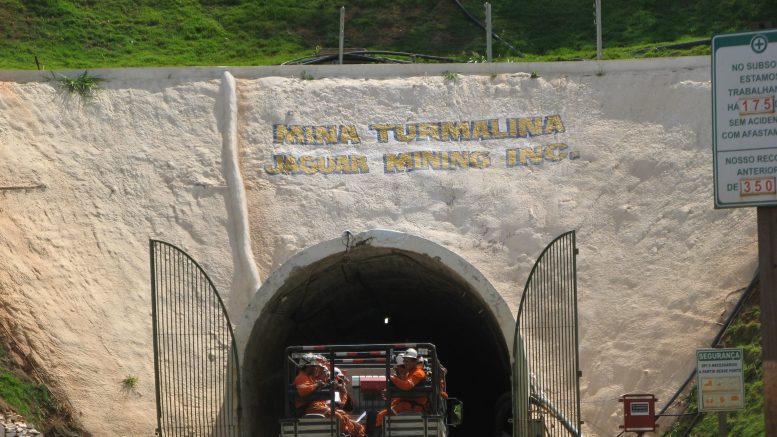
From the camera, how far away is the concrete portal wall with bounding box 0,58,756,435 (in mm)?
20047

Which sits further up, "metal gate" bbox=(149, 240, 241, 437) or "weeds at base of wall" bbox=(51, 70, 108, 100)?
"weeds at base of wall" bbox=(51, 70, 108, 100)

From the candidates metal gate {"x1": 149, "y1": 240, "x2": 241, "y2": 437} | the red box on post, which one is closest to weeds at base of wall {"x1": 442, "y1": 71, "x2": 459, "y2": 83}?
metal gate {"x1": 149, "y1": 240, "x2": 241, "y2": 437}

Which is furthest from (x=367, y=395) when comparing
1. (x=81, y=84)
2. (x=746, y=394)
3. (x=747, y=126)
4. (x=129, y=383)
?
(x=747, y=126)

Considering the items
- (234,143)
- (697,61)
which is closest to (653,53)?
(697,61)

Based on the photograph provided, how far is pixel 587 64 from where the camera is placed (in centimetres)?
2333

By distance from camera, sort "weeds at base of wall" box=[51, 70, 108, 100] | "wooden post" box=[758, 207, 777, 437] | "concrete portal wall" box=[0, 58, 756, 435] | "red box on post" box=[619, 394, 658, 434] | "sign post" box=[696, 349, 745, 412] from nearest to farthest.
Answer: "wooden post" box=[758, 207, 777, 437] < "sign post" box=[696, 349, 745, 412] < "red box on post" box=[619, 394, 658, 434] < "concrete portal wall" box=[0, 58, 756, 435] < "weeds at base of wall" box=[51, 70, 108, 100]

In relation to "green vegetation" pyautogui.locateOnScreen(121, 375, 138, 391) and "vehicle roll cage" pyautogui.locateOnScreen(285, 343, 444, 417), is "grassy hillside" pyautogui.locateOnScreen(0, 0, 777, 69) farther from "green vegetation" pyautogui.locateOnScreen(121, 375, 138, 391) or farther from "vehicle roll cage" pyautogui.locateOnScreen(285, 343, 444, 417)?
"vehicle roll cage" pyautogui.locateOnScreen(285, 343, 444, 417)

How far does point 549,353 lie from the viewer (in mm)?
18734

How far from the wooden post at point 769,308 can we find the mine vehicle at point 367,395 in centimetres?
504

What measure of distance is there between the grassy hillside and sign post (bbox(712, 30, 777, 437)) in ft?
42.9

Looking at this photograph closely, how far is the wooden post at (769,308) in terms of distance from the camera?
41.9 feet

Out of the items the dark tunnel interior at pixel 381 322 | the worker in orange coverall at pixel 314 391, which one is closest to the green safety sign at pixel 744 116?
the dark tunnel interior at pixel 381 322

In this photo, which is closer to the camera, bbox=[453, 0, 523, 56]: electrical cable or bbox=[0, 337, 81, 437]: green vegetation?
bbox=[0, 337, 81, 437]: green vegetation

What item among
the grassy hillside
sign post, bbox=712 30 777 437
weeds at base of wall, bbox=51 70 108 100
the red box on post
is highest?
the grassy hillside
